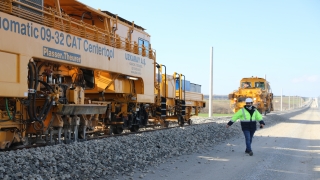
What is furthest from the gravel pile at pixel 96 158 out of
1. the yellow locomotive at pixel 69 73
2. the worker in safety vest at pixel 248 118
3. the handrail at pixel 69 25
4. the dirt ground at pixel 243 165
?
the handrail at pixel 69 25

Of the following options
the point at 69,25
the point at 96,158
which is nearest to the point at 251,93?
the point at 69,25

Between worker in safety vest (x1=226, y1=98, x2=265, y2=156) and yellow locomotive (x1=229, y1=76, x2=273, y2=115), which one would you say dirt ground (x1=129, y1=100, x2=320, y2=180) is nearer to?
worker in safety vest (x1=226, y1=98, x2=265, y2=156)

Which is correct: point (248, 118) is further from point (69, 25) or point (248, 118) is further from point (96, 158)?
point (69, 25)

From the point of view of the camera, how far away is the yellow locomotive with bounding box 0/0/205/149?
838 cm

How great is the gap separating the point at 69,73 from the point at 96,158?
12.1 feet

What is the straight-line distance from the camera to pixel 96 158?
8531 millimetres

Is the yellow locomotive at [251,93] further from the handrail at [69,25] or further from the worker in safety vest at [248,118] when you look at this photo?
the worker in safety vest at [248,118]

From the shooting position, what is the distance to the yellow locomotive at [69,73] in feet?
27.5

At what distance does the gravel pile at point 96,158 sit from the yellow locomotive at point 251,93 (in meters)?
18.3

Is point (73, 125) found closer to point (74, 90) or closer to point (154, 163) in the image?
point (74, 90)

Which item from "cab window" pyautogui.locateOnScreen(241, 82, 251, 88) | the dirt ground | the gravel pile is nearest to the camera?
the gravel pile

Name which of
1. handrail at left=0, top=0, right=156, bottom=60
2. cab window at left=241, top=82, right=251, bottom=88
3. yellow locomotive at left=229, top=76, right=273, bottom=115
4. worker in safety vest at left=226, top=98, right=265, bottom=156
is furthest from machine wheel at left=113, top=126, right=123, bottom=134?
cab window at left=241, top=82, right=251, bottom=88

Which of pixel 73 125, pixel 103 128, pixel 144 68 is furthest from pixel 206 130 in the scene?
pixel 73 125

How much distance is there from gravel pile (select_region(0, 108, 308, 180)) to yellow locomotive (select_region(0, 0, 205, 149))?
3.77 feet
